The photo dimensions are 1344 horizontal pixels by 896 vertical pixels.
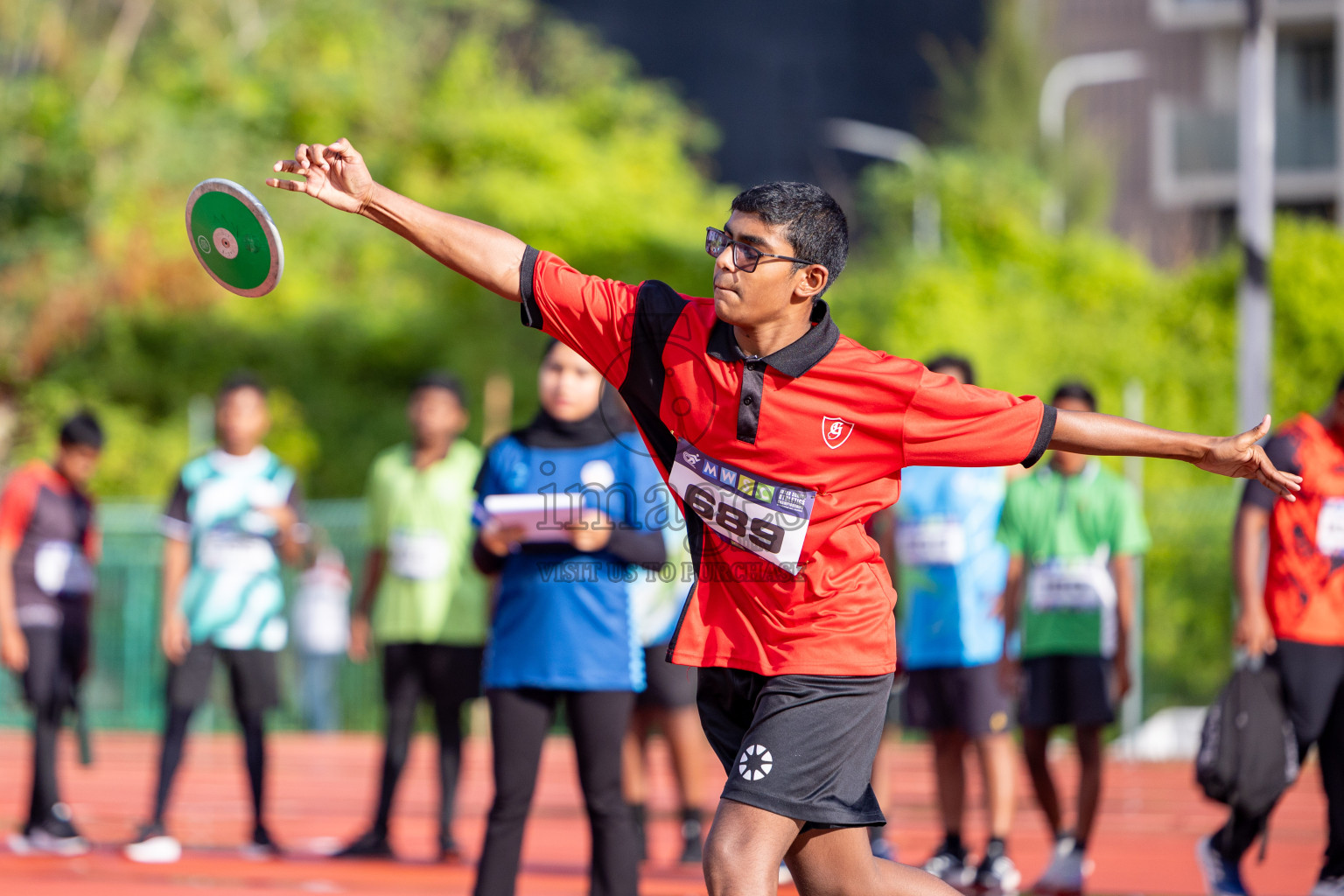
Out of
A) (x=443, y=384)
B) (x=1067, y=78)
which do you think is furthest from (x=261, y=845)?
(x=1067, y=78)

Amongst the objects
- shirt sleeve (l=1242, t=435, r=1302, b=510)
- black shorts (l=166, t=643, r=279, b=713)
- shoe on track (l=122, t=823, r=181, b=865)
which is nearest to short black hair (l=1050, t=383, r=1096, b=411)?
shirt sleeve (l=1242, t=435, r=1302, b=510)

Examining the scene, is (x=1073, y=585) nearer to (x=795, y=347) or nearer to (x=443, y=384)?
(x=443, y=384)

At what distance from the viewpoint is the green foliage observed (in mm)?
21906

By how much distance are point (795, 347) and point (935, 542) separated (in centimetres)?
374

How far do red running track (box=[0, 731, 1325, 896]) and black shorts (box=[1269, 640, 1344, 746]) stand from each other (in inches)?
51.6

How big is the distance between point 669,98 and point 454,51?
162 inches

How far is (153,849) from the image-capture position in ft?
26.5

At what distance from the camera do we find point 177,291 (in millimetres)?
24078

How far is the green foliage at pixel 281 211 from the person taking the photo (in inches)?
862

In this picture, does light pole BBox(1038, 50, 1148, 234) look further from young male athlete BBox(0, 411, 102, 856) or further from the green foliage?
young male athlete BBox(0, 411, 102, 856)

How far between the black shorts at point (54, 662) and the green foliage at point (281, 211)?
461 inches

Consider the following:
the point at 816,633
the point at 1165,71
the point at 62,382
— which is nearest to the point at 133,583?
the point at 62,382

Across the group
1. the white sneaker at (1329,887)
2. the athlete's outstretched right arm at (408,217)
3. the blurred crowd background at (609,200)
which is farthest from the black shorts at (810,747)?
the blurred crowd background at (609,200)

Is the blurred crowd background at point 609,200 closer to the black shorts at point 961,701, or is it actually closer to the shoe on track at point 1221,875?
the black shorts at point 961,701
